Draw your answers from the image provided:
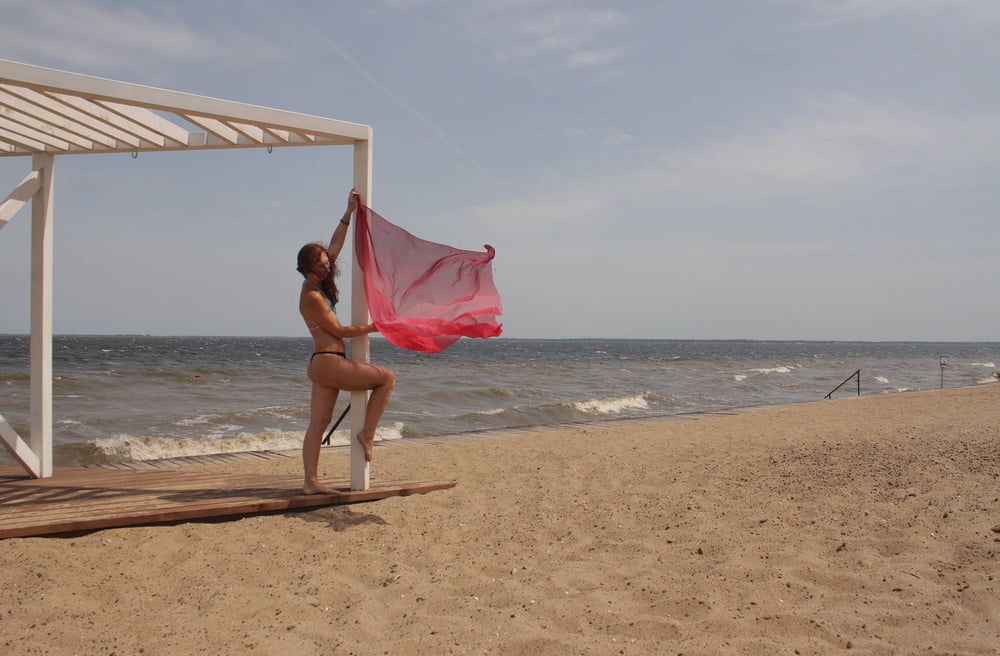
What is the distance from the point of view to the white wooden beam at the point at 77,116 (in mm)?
4648

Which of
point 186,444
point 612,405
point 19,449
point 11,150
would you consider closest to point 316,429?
point 19,449

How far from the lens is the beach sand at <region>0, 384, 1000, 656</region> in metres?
3.31

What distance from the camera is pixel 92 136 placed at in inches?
223

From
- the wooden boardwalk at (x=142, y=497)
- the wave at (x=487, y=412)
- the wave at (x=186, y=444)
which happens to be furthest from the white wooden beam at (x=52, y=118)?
the wave at (x=487, y=412)

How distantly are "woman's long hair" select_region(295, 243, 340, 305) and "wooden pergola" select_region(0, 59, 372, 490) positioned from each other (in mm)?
211

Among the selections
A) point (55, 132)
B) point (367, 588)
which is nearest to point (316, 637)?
point (367, 588)

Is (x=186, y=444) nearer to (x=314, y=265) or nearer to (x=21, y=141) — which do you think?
(x=21, y=141)

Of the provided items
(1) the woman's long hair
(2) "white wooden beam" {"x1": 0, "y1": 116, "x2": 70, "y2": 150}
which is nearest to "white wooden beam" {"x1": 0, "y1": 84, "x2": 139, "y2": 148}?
(2) "white wooden beam" {"x1": 0, "y1": 116, "x2": 70, "y2": 150}

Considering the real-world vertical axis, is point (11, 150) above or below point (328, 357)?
above

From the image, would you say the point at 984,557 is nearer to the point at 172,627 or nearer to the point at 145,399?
the point at 172,627

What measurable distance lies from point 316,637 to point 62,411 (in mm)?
15645

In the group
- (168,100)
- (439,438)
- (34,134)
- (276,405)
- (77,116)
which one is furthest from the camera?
(276,405)

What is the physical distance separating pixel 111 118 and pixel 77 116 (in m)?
Answer: 0.21

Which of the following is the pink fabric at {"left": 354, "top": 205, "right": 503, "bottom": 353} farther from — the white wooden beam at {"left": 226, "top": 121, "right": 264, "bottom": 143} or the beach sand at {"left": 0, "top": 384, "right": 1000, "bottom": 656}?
the beach sand at {"left": 0, "top": 384, "right": 1000, "bottom": 656}
